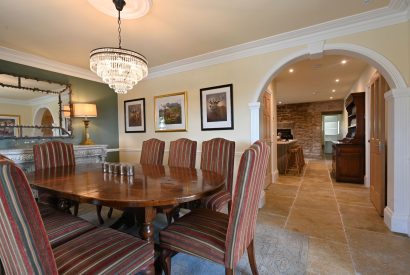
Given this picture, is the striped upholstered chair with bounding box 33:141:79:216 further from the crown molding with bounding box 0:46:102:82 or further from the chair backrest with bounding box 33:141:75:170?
the crown molding with bounding box 0:46:102:82

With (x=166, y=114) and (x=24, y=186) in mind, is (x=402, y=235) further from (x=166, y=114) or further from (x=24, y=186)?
(x=166, y=114)

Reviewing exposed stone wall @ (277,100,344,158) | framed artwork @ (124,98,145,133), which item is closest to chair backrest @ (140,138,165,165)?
framed artwork @ (124,98,145,133)

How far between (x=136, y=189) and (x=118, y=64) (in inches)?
48.0

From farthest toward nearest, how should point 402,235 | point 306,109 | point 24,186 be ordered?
1. point 306,109
2. point 402,235
3. point 24,186

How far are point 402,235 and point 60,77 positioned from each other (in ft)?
17.2

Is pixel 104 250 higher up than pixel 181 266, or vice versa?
pixel 104 250

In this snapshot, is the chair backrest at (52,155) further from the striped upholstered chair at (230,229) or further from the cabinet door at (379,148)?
the cabinet door at (379,148)

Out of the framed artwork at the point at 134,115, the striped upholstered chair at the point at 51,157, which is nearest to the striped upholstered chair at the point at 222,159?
the striped upholstered chair at the point at 51,157

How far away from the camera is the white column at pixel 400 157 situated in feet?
6.76

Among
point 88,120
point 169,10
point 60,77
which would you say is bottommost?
point 88,120

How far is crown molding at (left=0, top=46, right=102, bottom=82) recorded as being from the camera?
2807 mm

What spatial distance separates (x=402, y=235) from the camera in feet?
6.83

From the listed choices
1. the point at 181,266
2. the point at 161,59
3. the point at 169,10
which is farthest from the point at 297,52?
the point at 181,266

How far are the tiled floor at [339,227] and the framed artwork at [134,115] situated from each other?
2860 mm
